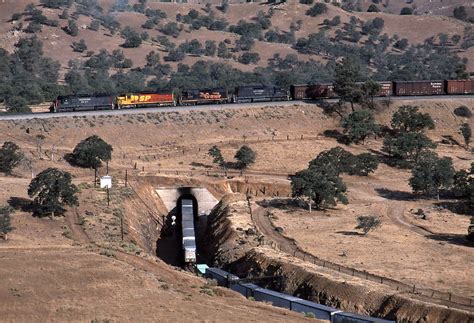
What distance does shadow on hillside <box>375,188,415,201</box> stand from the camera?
94875 millimetres

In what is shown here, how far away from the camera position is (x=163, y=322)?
45062 mm

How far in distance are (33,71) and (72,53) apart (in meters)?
20.6

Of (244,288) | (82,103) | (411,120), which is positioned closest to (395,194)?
(411,120)

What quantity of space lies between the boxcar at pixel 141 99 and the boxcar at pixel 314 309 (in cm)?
7506

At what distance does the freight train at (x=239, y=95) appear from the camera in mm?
122625

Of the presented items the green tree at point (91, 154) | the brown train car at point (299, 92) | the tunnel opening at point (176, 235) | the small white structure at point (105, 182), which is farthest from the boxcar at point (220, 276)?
the brown train car at point (299, 92)

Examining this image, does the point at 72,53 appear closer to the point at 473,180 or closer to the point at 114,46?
the point at 114,46

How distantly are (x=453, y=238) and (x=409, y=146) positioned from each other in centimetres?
3770

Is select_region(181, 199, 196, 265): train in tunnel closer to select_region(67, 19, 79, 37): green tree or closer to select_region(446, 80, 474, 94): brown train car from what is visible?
select_region(446, 80, 474, 94): brown train car

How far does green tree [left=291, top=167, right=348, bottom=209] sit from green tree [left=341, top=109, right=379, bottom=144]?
1258 inches

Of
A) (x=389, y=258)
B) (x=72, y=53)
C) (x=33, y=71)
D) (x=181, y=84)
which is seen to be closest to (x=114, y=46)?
(x=72, y=53)

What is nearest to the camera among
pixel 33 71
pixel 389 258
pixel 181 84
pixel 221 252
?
pixel 389 258

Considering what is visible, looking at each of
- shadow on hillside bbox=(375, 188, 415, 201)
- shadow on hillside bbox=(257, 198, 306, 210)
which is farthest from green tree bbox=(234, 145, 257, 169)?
shadow on hillside bbox=(375, 188, 415, 201)

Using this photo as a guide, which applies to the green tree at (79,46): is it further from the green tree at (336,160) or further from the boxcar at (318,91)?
the green tree at (336,160)
